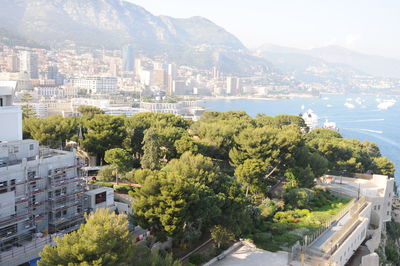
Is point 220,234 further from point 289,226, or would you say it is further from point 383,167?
point 383,167

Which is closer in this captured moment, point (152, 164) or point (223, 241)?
point (223, 241)

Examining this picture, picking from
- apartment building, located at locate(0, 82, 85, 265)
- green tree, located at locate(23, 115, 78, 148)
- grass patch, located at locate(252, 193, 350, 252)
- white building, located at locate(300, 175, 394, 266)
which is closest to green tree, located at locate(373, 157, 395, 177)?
white building, located at locate(300, 175, 394, 266)

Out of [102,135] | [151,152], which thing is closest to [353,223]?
[151,152]

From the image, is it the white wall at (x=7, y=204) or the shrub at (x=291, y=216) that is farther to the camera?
the shrub at (x=291, y=216)

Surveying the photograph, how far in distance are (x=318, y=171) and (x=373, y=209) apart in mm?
4314

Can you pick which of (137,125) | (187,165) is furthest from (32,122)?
(187,165)

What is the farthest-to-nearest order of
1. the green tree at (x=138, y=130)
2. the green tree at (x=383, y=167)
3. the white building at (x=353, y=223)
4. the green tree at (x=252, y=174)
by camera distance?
the green tree at (x=383, y=167) → the green tree at (x=138, y=130) → the green tree at (x=252, y=174) → the white building at (x=353, y=223)

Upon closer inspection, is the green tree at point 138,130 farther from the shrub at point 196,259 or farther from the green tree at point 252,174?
the shrub at point 196,259

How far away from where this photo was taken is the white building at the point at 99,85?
126 meters

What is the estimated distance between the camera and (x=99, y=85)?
414 ft

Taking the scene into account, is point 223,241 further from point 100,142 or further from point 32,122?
point 32,122

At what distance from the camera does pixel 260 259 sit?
15859mm

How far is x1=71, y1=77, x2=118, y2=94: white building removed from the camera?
125562mm

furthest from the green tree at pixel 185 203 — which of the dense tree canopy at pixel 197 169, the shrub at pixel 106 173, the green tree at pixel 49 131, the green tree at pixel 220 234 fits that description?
the green tree at pixel 49 131
